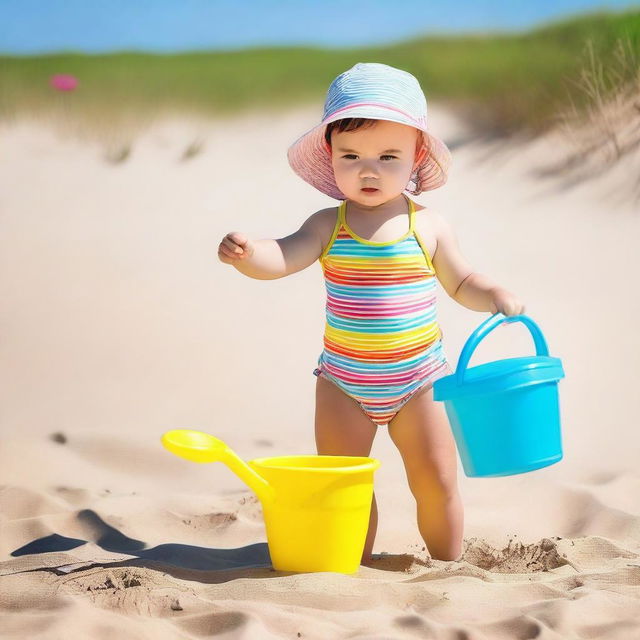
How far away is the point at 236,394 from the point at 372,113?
3079 millimetres

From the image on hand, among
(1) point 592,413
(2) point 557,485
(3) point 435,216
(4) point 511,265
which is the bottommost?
(2) point 557,485

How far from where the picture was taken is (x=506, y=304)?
8.70 ft

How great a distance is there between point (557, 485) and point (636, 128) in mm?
4394

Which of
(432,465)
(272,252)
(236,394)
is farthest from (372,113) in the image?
(236,394)

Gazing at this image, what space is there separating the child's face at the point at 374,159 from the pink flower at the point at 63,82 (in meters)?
8.67

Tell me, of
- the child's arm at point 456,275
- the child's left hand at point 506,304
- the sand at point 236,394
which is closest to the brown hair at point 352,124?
the child's arm at point 456,275

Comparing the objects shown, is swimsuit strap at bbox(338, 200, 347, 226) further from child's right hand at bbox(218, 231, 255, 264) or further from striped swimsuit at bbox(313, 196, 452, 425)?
child's right hand at bbox(218, 231, 255, 264)

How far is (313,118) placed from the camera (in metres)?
10.2

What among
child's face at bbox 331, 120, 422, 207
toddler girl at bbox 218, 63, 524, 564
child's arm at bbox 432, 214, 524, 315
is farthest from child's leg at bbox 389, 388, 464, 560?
child's face at bbox 331, 120, 422, 207

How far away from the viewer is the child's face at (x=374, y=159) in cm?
269

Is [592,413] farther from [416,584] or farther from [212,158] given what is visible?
[212,158]

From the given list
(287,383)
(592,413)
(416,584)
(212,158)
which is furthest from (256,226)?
(416,584)

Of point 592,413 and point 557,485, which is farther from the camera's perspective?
point 592,413

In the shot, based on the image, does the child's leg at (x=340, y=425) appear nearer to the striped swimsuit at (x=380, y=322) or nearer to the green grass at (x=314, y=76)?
the striped swimsuit at (x=380, y=322)
